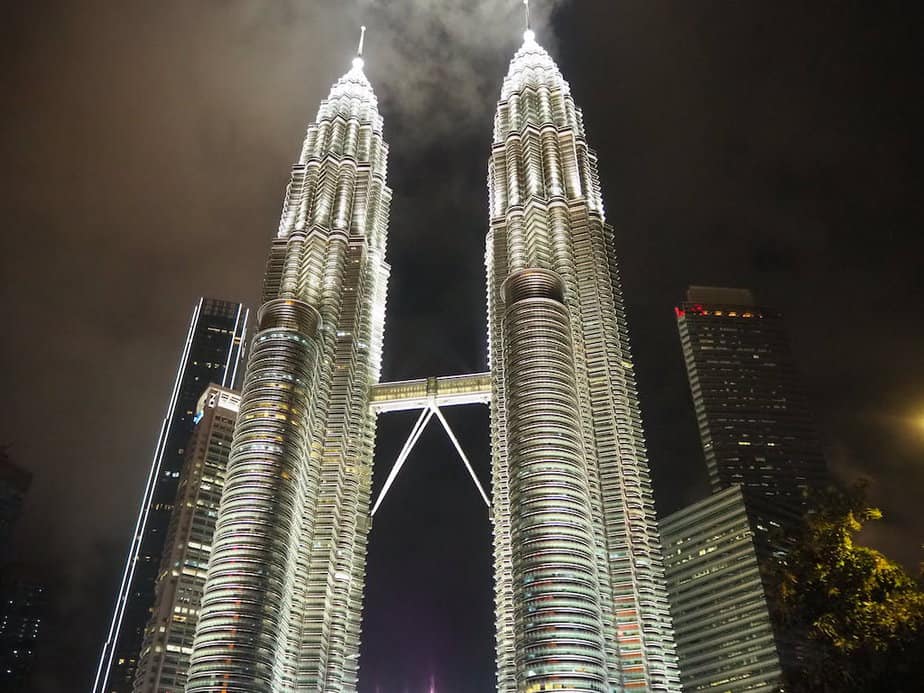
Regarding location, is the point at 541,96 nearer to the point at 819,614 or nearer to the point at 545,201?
the point at 545,201

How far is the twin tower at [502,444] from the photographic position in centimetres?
10606

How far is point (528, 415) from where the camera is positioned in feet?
393

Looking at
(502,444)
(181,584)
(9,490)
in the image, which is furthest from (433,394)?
(9,490)

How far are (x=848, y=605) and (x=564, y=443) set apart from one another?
8722 centimetres

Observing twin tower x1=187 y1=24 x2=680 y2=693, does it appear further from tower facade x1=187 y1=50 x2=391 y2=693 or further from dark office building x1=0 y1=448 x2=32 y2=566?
dark office building x1=0 y1=448 x2=32 y2=566

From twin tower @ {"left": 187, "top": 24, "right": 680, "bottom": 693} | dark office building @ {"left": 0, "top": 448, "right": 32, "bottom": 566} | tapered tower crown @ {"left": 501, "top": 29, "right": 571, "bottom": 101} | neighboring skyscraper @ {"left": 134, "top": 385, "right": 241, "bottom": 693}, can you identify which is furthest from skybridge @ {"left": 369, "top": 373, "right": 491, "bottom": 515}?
dark office building @ {"left": 0, "top": 448, "right": 32, "bottom": 566}

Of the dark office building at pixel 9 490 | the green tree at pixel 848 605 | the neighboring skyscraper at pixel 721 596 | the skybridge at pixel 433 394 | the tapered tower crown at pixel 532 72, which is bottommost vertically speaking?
the green tree at pixel 848 605

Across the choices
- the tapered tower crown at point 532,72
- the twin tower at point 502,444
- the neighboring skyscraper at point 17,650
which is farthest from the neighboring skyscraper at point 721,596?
the neighboring skyscraper at point 17,650

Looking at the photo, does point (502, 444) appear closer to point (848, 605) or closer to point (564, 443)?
point (564, 443)

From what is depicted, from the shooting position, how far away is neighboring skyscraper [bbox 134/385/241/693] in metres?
159

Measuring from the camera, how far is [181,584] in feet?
564

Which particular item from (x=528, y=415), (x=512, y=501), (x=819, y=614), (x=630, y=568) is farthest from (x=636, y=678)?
(x=819, y=614)

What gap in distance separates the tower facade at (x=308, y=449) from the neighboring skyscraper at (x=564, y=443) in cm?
2426

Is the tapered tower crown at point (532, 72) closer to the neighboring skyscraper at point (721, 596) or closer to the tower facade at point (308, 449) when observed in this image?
the tower facade at point (308, 449)
